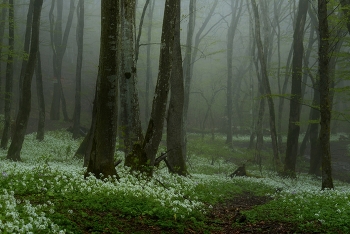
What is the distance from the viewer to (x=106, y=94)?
27.5 ft

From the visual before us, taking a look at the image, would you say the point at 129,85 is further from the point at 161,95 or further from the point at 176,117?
the point at 176,117

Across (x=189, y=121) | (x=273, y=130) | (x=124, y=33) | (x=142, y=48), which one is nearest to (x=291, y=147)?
(x=273, y=130)

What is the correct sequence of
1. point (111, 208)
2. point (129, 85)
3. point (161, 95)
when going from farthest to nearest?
point (129, 85) → point (161, 95) → point (111, 208)

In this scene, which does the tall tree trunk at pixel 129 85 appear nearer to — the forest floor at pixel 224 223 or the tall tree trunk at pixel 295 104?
the forest floor at pixel 224 223

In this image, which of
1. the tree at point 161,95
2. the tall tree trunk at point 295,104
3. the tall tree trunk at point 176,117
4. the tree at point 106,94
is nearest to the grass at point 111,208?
the tree at point 106,94

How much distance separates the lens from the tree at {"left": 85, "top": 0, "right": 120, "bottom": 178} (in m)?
8.20

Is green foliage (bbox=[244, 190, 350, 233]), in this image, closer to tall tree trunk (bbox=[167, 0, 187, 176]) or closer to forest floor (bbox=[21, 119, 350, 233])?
forest floor (bbox=[21, 119, 350, 233])

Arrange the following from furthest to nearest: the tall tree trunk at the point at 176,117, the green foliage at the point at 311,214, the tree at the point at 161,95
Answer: the tall tree trunk at the point at 176,117
the tree at the point at 161,95
the green foliage at the point at 311,214

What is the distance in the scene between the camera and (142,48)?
64.0 meters

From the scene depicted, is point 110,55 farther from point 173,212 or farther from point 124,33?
point 173,212

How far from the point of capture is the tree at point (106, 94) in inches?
323

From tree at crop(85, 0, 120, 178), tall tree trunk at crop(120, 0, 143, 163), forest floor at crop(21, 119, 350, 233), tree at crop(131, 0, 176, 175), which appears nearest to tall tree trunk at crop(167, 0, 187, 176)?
forest floor at crop(21, 119, 350, 233)

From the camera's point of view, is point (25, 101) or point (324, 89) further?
point (25, 101)

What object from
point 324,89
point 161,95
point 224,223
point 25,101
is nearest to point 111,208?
point 224,223
